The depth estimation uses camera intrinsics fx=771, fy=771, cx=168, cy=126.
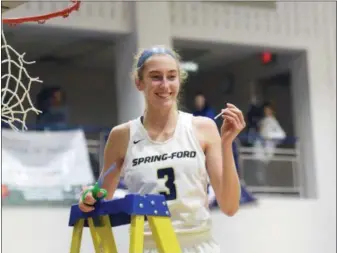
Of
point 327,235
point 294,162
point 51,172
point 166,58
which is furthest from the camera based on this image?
point 294,162

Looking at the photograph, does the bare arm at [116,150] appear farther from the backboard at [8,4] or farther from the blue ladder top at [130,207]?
the backboard at [8,4]

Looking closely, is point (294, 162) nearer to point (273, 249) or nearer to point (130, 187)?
→ point (273, 249)

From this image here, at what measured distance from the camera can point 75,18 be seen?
10672 millimetres

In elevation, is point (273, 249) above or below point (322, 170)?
below

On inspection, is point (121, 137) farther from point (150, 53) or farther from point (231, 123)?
point (231, 123)

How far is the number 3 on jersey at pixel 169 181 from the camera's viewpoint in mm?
2781

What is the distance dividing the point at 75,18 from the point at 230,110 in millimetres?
8262

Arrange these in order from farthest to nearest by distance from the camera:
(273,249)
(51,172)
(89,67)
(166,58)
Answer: (89,67) → (273,249) → (51,172) → (166,58)

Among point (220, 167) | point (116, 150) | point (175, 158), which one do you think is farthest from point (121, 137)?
point (220, 167)

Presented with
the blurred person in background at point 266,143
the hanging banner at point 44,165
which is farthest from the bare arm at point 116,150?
the blurred person in background at point 266,143

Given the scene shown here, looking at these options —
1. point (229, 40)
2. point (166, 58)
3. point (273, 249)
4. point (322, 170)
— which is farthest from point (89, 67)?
point (166, 58)

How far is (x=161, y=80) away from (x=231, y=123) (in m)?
0.33

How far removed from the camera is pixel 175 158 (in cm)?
281

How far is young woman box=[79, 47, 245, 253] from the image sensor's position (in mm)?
2789
